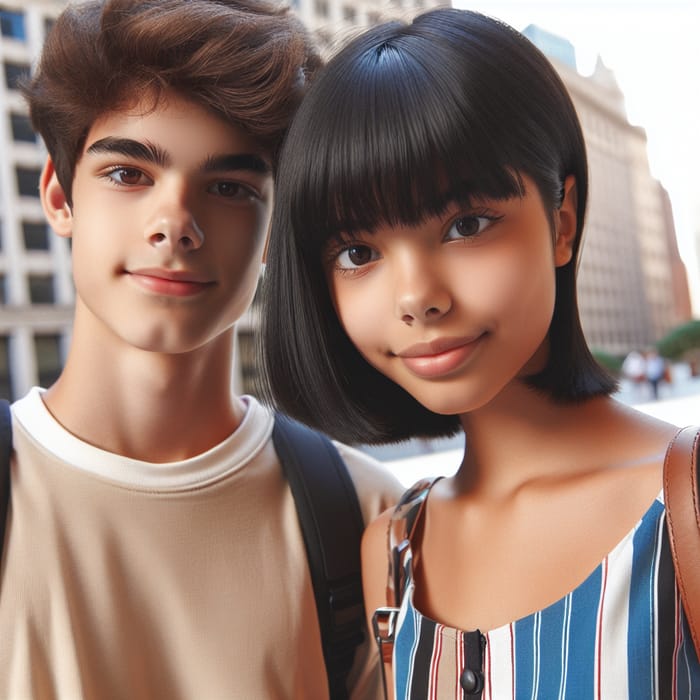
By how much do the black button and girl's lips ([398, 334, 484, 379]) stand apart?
29 centimetres

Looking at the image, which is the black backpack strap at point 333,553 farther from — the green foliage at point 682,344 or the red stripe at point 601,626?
the green foliage at point 682,344

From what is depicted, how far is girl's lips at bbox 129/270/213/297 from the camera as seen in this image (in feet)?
2.86

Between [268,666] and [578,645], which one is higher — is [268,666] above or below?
below

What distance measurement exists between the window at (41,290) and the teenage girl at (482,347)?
8.30 metres

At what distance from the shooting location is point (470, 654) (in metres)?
0.77

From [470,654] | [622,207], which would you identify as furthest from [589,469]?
[622,207]

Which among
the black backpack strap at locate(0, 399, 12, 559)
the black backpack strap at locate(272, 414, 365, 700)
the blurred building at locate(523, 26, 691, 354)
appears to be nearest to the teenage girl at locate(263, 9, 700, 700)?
the black backpack strap at locate(272, 414, 365, 700)

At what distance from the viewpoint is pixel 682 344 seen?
35.6ft

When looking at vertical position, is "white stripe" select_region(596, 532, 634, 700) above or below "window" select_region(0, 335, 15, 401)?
above

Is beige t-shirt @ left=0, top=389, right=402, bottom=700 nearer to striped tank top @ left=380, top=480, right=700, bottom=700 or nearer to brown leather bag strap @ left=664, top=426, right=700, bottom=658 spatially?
striped tank top @ left=380, top=480, right=700, bottom=700

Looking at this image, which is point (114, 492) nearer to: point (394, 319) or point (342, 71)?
point (394, 319)

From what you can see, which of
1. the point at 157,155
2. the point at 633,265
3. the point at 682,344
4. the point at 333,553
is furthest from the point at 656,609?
the point at 633,265

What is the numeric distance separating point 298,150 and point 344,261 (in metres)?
0.11

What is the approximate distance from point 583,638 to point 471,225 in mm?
378
